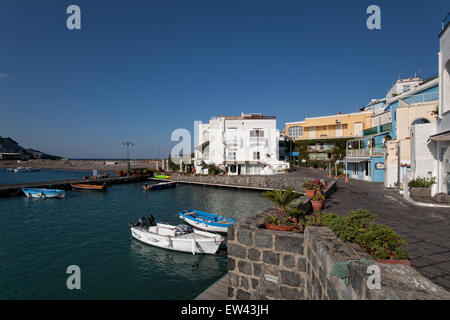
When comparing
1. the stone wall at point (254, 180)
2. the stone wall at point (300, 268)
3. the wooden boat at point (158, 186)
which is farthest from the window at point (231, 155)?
the stone wall at point (300, 268)

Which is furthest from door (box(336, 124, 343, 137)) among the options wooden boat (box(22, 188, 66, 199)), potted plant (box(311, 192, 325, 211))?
wooden boat (box(22, 188, 66, 199))

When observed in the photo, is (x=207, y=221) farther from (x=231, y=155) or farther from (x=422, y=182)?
(x=231, y=155)

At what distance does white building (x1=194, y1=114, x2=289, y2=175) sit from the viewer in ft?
152

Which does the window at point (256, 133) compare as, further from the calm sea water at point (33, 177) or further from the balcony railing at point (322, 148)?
the calm sea water at point (33, 177)

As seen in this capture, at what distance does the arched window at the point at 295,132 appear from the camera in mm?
55719

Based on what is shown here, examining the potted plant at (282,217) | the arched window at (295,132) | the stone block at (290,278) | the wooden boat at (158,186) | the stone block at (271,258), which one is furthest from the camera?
the arched window at (295,132)

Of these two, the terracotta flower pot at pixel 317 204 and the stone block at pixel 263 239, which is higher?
the stone block at pixel 263 239

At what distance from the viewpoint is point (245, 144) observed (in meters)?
46.9

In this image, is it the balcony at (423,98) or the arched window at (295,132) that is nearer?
the balcony at (423,98)

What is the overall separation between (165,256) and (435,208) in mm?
16294

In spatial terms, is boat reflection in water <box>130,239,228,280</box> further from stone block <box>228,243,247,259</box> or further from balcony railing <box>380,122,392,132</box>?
balcony railing <box>380,122,392,132</box>
